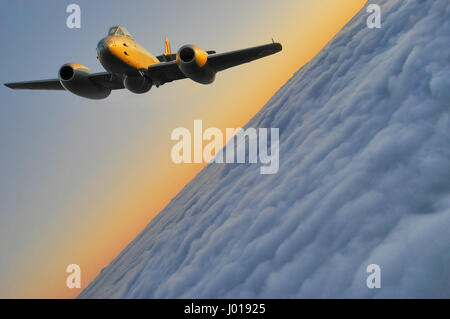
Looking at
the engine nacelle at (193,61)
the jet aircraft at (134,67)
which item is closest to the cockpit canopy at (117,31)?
the jet aircraft at (134,67)

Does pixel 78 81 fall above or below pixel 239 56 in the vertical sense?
below

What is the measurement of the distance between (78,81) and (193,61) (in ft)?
24.8

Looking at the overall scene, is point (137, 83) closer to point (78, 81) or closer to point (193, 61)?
point (78, 81)

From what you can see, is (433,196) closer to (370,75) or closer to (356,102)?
(356,102)

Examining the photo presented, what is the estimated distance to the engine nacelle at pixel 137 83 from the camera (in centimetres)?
1623

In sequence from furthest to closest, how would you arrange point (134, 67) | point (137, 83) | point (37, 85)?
point (37, 85) → point (137, 83) → point (134, 67)

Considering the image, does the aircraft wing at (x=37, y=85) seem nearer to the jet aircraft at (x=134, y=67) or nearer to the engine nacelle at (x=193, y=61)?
the jet aircraft at (x=134, y=67)

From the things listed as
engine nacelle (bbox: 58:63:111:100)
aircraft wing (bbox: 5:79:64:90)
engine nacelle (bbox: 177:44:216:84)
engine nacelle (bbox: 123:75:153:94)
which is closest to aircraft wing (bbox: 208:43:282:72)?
engine nacelle (bbox: 177:44:216:84)

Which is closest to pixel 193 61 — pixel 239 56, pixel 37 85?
pixel 239 56

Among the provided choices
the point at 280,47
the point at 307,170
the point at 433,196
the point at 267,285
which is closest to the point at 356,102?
the point at 307,170

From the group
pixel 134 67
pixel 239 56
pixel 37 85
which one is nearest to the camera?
pixel 134 67

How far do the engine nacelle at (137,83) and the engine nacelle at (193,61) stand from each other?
10.4 ft

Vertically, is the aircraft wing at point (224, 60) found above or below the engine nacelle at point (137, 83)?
above

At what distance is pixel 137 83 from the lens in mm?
16484
